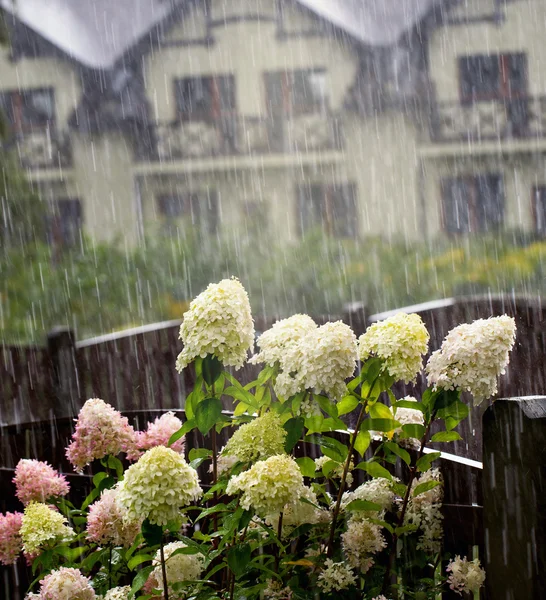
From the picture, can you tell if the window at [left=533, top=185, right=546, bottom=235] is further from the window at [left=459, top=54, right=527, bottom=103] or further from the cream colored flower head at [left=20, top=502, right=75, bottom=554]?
the cream colored flower head at [left=20, top=502, right=75, bottom=554]

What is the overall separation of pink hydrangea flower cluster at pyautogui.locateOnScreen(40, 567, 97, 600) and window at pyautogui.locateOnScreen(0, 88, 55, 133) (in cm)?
1117

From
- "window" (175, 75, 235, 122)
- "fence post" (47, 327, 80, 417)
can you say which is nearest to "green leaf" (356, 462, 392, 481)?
"fence post" (47, 327, 80, 417)

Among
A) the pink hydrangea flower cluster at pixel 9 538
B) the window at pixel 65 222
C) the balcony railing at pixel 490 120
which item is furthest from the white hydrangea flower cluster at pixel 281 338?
the balcony railing at pixel 490 120

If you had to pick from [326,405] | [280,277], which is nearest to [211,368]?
[326,405]

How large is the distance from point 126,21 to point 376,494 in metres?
12.4

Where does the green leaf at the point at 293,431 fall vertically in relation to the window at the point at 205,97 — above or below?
below

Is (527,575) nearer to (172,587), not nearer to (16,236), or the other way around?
(172,587)

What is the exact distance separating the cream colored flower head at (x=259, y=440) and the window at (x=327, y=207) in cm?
980

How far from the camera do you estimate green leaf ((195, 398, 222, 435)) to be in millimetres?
1062

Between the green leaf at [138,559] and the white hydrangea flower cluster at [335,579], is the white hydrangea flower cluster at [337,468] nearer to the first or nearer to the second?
the white hydrangea flower cluster at [335,579]

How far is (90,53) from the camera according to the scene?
39.3 feet

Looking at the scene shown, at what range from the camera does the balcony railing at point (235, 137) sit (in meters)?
11.3

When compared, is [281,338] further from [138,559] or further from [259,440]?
[138,559]

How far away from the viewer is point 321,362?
40.1 inches
